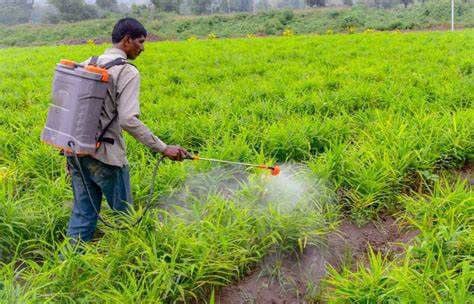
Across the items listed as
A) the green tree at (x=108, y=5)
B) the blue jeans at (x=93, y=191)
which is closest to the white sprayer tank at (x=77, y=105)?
the blue jeans at (x=93, y=191)

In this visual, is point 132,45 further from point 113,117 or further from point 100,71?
point 113,117

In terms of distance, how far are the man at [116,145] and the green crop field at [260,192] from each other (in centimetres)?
20

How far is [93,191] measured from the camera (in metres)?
3.20

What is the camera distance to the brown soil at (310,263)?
2.97 m

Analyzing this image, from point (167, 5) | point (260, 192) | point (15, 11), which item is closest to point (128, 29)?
point (260, 192)

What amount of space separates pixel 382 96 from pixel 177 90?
3.42 m

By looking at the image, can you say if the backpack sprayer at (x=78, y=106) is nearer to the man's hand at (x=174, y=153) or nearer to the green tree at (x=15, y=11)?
the man's hand at (x=174, y=153)

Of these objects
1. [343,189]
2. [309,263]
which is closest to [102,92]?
[309,263]

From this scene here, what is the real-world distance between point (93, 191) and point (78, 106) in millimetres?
735

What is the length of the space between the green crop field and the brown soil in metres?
0.08

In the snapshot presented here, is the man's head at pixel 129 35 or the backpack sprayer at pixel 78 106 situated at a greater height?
the man's head at pixel 129 35

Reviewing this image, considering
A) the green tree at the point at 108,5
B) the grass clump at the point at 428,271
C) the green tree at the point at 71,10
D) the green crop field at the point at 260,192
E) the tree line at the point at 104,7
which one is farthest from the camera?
the green tree at the point at 108,5

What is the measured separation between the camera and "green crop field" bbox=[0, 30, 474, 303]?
2.80 m

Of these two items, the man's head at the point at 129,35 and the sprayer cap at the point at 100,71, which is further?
the man's head at the point at 129,35
